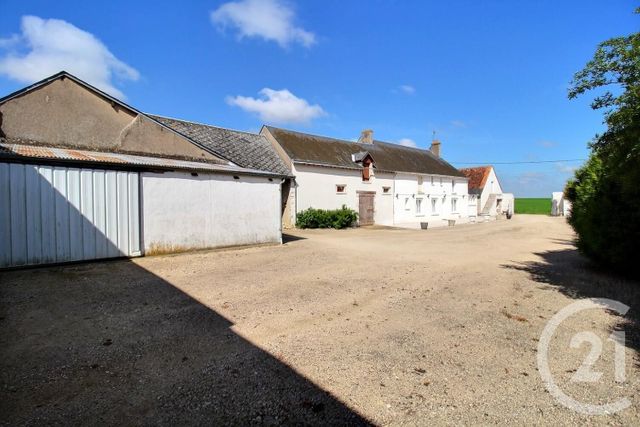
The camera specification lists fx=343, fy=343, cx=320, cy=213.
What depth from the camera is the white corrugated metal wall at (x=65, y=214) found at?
7219 mm

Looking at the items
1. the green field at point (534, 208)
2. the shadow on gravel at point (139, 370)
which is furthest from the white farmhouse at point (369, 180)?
the green field at point (534, 208)

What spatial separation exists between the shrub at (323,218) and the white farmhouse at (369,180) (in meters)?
0.53

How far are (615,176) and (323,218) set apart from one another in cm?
1473

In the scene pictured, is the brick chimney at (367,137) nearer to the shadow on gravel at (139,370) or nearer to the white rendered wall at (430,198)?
the white rendered wall at (430,198)

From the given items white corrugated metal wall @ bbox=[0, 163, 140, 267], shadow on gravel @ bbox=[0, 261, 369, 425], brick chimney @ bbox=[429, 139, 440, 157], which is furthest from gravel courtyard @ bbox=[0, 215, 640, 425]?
brick chimney @ bbox=[429, 139, 440, 157]

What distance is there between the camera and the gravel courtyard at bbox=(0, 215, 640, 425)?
2742 millimetres

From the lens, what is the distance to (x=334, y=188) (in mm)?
22609

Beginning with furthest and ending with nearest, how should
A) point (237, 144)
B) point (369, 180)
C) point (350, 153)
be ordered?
1. point (350, 153)
2. point (369, 180)
3. point (237, 144)

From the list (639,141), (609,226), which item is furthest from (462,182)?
(639,141)

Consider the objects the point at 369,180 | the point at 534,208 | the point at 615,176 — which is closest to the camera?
the point at 615,176

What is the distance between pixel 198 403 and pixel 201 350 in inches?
40.5

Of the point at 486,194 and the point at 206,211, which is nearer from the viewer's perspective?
the point at 206,211

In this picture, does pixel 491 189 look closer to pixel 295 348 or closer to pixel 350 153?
pixel 350 153

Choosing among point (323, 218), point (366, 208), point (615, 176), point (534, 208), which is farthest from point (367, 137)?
point (534, 208)
